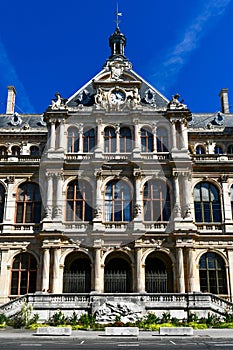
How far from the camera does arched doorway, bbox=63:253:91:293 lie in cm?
3023

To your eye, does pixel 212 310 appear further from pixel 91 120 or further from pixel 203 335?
pixel 91 120

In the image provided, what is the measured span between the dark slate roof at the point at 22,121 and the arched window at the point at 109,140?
735 centimetres

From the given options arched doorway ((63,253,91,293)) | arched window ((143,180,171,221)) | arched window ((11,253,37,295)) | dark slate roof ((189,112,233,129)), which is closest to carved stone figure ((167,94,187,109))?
dark slate roof ((189,112,233,129))

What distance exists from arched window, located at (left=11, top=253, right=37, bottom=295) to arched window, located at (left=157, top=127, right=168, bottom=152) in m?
13.1

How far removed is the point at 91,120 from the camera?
113ft

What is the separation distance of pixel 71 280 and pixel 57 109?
44.9 feet

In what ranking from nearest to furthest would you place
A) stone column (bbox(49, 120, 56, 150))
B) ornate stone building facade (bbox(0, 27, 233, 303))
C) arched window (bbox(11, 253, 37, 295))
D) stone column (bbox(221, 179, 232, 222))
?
ornate stone building facade (bbox(0, 27, 233, 303)) < arched window (bbox(11, 253, 37, 295)) < stone column (bbox(221, 179, 232, 222)) < stone column (bbox(49, 120, 56, 150))

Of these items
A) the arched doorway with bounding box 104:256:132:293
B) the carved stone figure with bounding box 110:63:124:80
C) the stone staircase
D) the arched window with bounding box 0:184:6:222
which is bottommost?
the stone staircase

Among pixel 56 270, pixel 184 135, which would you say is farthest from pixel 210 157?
pixel 56 270

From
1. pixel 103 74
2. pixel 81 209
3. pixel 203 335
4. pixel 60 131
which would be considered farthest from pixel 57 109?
pixel 203 335

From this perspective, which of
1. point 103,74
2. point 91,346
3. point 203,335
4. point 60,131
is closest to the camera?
point 91,346

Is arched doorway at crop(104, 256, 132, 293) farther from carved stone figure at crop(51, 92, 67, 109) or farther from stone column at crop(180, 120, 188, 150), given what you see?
carved stone figure at crop(51, 92, 67, 109)

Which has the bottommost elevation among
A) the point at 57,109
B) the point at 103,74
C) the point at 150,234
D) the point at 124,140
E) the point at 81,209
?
the point at 150,234

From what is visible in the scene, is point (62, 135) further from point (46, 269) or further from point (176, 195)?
point (46, 269)
